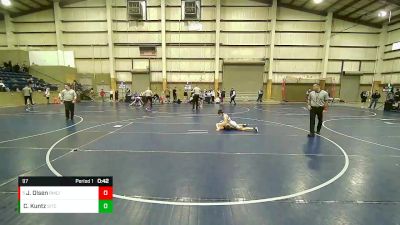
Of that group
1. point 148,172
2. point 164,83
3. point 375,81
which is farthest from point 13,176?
point 375,81

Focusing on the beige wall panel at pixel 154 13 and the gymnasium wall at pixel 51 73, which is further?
the beige wall panel at pixel 154 13

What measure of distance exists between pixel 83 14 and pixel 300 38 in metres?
26.7

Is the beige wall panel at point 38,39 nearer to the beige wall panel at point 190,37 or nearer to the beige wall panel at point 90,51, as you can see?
the beige wall panel at point 90,51

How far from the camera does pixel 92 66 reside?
29141mm

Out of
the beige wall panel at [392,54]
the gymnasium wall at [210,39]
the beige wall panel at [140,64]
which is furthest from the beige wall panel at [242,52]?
the beige wall panel at [392,54]

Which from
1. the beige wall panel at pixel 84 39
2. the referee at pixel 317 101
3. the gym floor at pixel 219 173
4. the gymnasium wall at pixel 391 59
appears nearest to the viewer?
the gym floor at pixel 219 173

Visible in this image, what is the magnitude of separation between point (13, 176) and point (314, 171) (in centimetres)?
630

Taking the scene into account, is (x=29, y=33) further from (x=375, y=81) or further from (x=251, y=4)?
(x=375, y=81)

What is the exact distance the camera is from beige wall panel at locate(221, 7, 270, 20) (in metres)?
27.7

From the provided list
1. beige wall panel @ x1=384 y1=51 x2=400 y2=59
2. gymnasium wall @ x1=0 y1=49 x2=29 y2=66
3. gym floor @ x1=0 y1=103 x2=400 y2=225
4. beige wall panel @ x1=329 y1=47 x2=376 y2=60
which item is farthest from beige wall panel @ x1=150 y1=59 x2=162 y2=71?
beige wall panel @ x1=384 y1=51 x2=400 y2=59

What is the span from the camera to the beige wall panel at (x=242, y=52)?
28.4 m

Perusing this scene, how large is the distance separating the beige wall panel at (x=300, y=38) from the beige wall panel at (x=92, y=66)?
21.7 metres

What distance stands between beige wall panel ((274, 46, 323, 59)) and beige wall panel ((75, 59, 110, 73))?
841 inches
